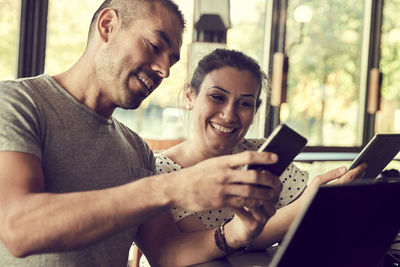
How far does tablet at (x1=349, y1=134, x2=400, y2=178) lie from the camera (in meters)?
1.31

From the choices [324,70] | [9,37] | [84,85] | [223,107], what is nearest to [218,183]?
[84,85]

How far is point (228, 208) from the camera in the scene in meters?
1.56

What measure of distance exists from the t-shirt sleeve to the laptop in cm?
54

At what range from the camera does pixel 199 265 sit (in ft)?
3.87

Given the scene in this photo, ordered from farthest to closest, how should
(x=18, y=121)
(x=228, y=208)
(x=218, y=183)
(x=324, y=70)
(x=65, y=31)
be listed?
(x=324, y=70) → (x=65, y=31) → (x=228, y=208) → (x=18, y=121) → (x=218, y=183)

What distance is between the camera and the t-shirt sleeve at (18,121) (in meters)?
0.95

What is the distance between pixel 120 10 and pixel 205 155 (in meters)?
0.61

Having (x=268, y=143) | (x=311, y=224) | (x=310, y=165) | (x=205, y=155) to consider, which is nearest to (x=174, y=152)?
(x=205, y=155)

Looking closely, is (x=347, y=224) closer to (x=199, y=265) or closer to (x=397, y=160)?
(x=199, y=265)

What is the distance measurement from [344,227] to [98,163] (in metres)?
0.64

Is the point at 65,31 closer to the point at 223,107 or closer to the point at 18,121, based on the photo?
the point at 223,107

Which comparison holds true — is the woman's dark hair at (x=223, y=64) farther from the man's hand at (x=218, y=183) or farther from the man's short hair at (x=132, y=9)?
the man's hand at (x=218, y=183)

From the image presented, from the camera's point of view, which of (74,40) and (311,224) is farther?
(74,40)

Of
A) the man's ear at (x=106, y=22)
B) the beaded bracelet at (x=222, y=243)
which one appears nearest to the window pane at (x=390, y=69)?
the beaded bracelet at (x=222, y=243)
